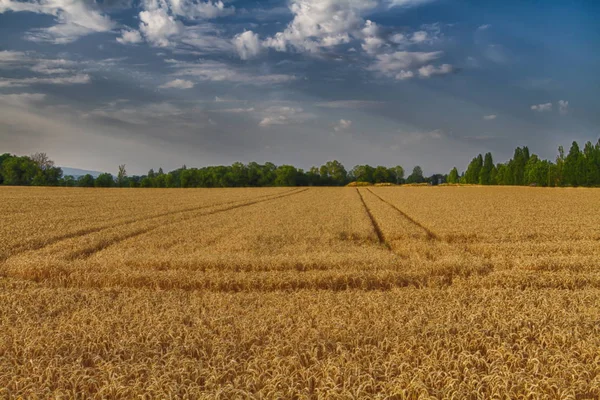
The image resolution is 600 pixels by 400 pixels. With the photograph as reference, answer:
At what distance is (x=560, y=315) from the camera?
7.57 m

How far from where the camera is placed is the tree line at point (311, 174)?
105875 mm

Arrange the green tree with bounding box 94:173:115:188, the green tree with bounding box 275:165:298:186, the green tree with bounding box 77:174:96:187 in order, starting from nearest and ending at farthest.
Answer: the green tree with bounding box 94:173:115:188 < the green tree with bounding box 77:174:96:187 < the green tree with bounding box 275:165:298:186

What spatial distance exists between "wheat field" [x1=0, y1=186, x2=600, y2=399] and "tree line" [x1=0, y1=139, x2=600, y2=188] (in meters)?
107

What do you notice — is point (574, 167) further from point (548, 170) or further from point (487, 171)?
Result: point (487, 171)

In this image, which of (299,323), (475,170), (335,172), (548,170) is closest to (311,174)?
(335,172)

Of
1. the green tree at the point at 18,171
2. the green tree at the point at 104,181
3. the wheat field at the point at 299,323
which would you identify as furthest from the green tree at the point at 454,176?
the wheat field at the point at 299,323

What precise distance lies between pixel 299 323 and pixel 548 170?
12499cm

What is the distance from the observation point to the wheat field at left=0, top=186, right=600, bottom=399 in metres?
5.10

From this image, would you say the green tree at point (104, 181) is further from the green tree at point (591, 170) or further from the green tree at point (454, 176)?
the green tree at point (454, 176)

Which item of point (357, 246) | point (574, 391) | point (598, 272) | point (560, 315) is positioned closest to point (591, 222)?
point (598, 272)

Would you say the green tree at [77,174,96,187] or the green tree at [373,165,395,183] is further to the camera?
the green tree at [373,165,395,183]

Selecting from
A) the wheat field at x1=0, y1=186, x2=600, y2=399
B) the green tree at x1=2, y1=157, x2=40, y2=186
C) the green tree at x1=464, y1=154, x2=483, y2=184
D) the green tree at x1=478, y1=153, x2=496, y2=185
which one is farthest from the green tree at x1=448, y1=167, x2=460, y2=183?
the wheat field at x1=0, y1=186, x2=600, y2=399

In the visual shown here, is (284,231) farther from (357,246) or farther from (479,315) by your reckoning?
(479,315)

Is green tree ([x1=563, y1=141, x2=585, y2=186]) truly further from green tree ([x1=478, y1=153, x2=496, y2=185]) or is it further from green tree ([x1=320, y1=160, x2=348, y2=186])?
green tree ([x1=320, y1=160, x2=348, y2=186])
